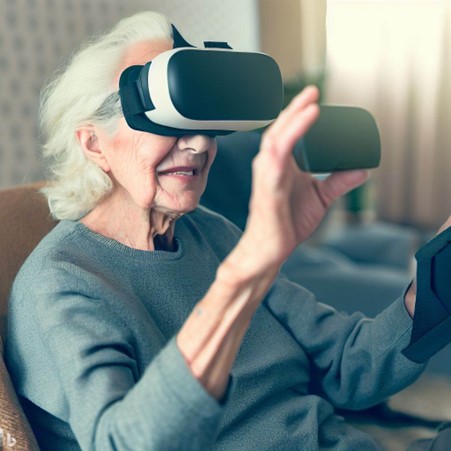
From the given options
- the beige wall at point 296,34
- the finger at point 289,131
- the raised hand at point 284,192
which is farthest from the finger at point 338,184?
the beige wall at point 296,34

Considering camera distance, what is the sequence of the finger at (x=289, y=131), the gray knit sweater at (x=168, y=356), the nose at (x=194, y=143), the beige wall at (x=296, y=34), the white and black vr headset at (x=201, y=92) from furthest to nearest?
the beige wall at (x=296, y=34), the nose at (x=194, y=143), the white and black vr headset at (x=201, y=92), the gray knit sweater at (x=168, y=356), the finger at (x=289, y=131)

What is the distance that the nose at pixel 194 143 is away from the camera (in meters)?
0.92

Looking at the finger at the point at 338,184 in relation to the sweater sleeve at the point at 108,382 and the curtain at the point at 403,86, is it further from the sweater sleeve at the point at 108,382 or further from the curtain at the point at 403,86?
the curtain at the point at 403,86

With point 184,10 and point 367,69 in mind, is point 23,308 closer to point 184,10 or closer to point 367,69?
point 184,10

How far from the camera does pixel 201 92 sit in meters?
0.81

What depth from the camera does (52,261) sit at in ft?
2.87

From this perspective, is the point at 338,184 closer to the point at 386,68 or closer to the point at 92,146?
the point at 92,146

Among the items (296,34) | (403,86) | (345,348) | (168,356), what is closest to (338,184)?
(168,356)

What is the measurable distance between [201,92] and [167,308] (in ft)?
1.07

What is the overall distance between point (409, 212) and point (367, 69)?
823mm

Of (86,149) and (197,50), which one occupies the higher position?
(197,50)

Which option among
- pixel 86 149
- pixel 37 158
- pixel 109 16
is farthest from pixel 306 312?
pixel 109 16

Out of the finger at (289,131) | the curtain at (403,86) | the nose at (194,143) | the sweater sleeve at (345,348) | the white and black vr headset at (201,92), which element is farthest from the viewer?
the curtain at (403,86)

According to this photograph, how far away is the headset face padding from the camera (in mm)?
811
